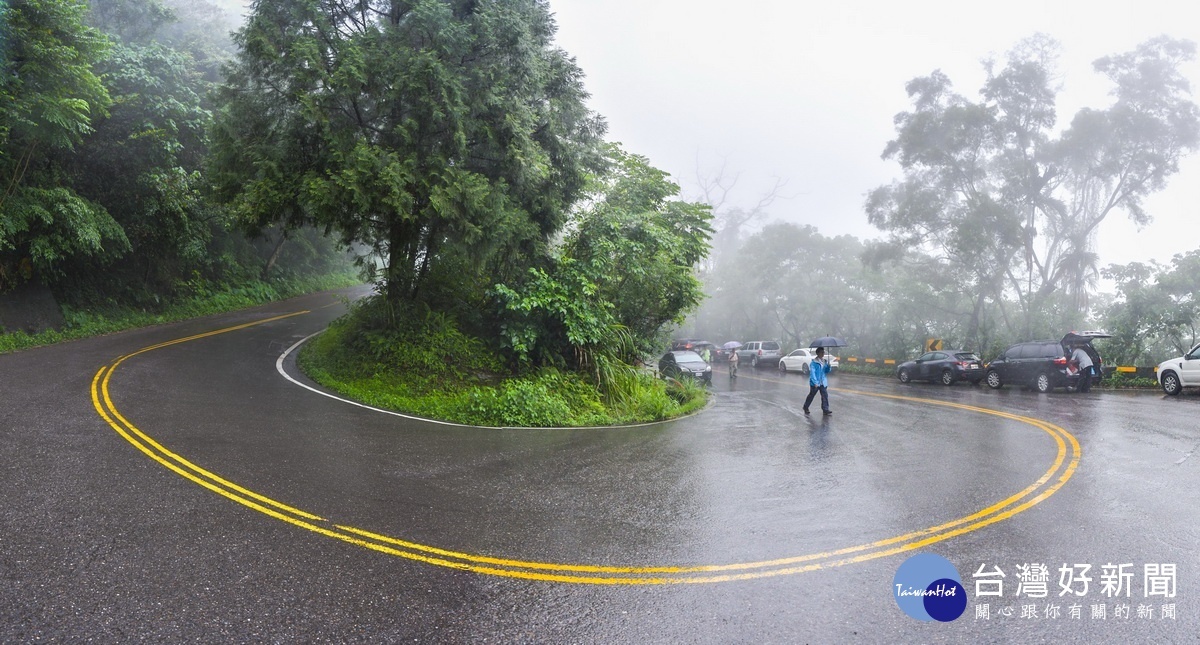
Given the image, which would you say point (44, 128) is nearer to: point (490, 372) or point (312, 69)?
point (312, 69)

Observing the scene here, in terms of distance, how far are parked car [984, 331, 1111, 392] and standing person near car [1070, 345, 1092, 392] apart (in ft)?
0.42

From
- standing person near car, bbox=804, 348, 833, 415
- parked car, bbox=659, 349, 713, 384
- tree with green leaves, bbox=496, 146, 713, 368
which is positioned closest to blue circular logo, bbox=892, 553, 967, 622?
standing person near car, bbox=804, 348, 833, 415

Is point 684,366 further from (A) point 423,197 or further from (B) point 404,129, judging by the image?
(B) point 404,129

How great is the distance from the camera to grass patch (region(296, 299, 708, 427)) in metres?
11.9

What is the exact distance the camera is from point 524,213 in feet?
44.2

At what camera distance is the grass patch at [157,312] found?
18.0m

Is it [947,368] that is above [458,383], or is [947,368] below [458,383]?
above

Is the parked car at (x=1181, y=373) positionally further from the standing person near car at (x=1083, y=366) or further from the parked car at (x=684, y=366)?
the parked car at (x=684, y=366)

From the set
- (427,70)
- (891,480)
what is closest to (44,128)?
(427,70)

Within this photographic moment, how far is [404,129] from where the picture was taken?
12.3 metres

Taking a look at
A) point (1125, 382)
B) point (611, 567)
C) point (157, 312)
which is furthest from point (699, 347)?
point (611, 567)

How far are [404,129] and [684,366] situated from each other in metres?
14.1

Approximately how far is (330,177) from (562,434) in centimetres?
723

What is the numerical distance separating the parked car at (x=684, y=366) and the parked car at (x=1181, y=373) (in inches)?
510
